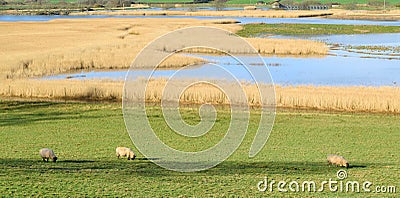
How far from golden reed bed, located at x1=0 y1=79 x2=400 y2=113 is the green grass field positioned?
88.4 inches

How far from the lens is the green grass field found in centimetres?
1080

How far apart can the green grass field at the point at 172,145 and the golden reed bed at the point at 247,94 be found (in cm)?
224

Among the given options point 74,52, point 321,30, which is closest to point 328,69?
point 74,52

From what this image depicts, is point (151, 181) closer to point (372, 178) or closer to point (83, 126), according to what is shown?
point (372, 178)

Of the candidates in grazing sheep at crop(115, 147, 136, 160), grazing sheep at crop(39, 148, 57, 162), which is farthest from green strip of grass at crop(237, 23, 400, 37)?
grazing sheep at crop(39, 148, 57, 162)

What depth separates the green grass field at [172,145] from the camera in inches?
425

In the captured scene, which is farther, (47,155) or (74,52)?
(74,52)

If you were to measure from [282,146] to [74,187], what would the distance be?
22.3 ft

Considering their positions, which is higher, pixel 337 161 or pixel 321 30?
pixel 337 161

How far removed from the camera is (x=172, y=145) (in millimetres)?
15664

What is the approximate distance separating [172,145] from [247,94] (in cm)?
1073

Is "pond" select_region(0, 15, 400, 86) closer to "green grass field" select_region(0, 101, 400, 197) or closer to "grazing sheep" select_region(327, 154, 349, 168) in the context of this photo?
"green grass field" select_region(0, 101, 400, 197)

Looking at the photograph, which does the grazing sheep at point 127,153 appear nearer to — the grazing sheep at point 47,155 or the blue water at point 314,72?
the grazing sheep at point 47,155

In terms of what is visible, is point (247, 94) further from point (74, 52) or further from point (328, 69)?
point (74, 52)
